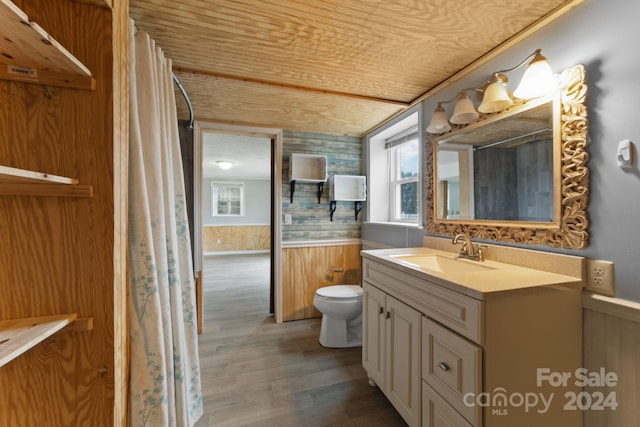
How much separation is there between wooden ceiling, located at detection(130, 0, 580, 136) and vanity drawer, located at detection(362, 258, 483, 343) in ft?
4.07

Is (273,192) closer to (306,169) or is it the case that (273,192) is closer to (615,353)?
(306,169)

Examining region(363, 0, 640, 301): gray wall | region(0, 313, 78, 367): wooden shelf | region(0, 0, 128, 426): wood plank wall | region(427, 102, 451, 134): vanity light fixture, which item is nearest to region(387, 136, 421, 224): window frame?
region(427, 102, 451, 134): vanity light fixture

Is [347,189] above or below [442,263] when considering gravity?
above

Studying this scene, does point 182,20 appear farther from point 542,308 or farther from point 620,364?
point 620,364

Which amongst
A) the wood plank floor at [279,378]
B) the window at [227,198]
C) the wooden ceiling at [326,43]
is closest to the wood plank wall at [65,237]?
the wooden ceiling at [326,43]

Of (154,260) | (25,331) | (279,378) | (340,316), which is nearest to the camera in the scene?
(25,331)

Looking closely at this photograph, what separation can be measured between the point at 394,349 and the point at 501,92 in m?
1.46

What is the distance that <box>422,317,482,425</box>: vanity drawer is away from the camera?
89 centimetres

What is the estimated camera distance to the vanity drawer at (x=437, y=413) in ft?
3.21

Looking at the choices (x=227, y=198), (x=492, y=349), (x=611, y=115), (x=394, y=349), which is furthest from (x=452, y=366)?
(x=227, y=198)

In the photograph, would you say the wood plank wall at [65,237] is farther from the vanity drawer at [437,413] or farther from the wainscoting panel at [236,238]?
the wainscoting panel at [236,238]

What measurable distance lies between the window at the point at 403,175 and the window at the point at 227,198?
5.28 meters

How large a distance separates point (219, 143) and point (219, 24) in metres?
2.67

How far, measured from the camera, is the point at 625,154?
91 centimetres
